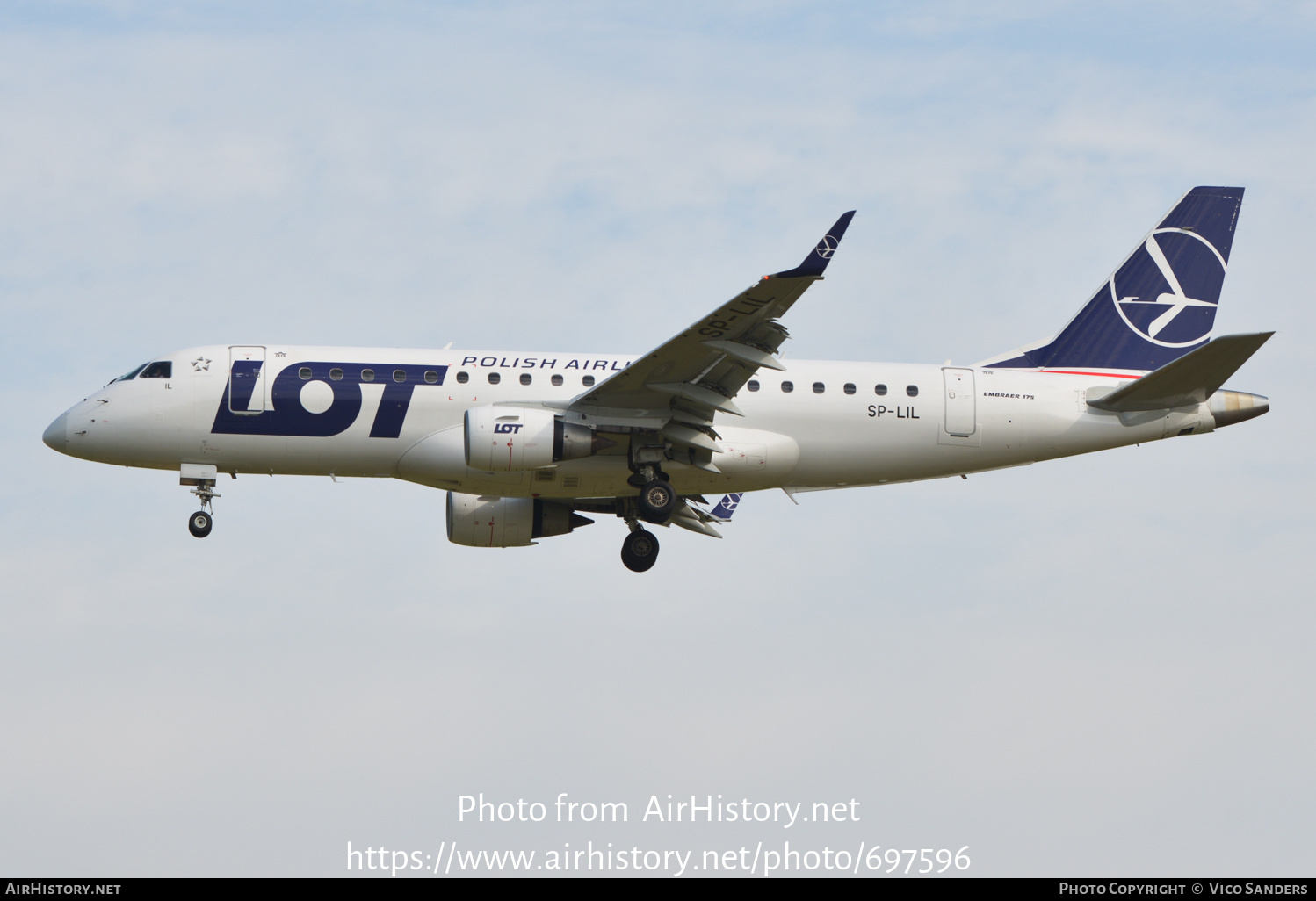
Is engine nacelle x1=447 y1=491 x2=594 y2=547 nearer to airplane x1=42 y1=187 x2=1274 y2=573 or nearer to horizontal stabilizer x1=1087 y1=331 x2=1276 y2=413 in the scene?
airplane x1=42 y1=187 x2=1274 y2=573

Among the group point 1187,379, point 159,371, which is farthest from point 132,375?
point 1187,379

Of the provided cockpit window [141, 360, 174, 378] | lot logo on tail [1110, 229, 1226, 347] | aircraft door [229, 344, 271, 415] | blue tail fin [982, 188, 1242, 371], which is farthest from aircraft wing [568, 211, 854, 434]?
lot logo on tail [1110, 229, 1226, 347]

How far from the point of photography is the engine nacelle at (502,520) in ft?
114

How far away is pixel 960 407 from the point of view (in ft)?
106

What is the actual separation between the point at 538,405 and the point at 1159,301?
15.0 meters

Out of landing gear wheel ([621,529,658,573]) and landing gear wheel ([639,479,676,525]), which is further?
landing gear wheel ([621,529,658,573])

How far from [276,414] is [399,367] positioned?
2608mm

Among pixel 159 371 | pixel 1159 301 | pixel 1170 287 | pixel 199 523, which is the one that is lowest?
pixel 199 523

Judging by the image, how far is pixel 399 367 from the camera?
31406mm

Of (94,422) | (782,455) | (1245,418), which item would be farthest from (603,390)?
(1245,418)

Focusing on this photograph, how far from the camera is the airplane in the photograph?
99.9 feet

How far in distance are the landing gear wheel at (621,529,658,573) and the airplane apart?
138 cm

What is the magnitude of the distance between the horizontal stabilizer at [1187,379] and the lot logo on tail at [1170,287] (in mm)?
3456

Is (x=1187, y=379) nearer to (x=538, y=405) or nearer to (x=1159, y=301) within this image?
(x=1159, y=301)
